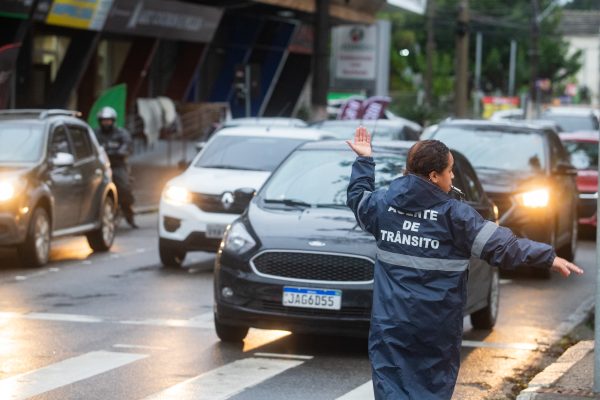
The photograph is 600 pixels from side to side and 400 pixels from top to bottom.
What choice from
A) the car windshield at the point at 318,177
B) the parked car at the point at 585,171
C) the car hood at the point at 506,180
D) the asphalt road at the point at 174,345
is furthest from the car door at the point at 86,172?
the parked car at the point at 585,171

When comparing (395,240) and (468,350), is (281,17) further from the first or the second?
(395,240)

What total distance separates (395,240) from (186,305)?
23.0ft

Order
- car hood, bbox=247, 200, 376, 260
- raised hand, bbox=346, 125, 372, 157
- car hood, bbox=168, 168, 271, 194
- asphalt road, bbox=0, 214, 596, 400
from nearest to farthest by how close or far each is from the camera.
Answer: raised hand, bbox=346, 125, 372, 157 < asphalt road, bbox=0, 214, 596, 400 < car hood, bbox=247, 200, 376, 260 < car hood, bbox=168, 168, 271, 194

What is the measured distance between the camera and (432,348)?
6.62 meters

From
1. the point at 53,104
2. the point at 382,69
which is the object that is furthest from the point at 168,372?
the point at 382,69

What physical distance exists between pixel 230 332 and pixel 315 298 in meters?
0.95

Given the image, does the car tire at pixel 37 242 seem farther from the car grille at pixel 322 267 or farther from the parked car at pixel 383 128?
the car grille at pixel 322 267

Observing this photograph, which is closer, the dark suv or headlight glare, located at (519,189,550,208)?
the dark suv

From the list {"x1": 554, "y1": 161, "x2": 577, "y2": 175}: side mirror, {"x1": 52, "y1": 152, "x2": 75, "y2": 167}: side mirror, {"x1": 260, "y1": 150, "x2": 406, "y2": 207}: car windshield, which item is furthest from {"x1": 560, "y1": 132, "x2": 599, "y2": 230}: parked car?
{"x1": 260, "y1": 150, "x2": 406, "y2": 207}: car windshield

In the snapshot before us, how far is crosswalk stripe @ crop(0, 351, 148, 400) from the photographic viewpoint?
9180mm

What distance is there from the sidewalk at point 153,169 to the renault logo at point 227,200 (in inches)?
357

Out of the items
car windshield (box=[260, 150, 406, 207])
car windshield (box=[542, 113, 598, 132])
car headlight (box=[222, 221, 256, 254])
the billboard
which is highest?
the billboard

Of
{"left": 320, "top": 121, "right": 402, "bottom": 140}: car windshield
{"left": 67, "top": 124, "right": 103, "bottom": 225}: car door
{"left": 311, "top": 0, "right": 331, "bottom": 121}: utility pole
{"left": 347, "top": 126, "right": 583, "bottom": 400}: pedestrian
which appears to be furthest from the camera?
{"left": 311, "top": 0, "right": 331, "bottom": 121}: utility pole

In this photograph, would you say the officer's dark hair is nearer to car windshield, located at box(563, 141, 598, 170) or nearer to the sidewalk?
car windshield, located at box(563, 141, 598, 170)
